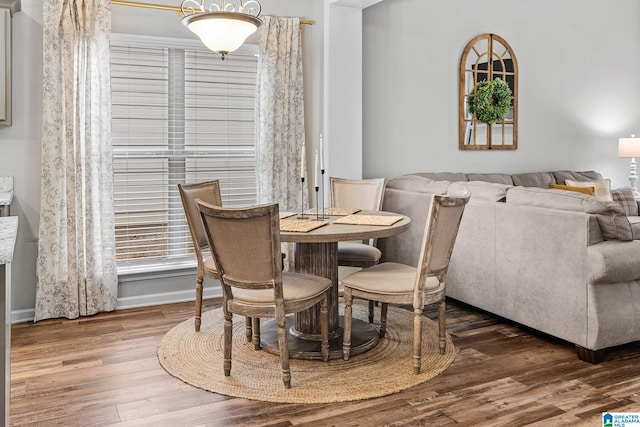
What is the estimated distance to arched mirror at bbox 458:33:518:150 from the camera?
5.48 meters

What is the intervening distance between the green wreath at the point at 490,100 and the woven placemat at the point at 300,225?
287 cm

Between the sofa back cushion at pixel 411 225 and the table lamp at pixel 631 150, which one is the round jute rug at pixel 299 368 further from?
the table lamp at pixel 631 150

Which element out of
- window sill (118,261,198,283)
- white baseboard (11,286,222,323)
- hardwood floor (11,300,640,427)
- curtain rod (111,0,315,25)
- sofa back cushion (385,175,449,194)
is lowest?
hardwood floor (11,300,640,427)

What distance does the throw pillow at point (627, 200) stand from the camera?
18.2ft

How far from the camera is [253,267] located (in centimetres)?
270

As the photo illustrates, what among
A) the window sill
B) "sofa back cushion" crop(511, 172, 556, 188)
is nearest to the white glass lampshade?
the window sill

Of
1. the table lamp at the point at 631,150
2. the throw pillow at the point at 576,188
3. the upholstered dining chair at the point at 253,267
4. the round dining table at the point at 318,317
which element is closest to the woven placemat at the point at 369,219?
the round dining table at the point at 318,317

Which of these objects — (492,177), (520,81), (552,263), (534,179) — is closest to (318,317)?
(552,263)

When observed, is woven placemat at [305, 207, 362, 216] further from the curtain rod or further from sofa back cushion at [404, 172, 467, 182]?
the curtain rod

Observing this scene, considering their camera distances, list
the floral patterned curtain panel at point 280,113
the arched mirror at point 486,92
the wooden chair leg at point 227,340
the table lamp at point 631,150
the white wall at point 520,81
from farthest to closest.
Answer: the table lamp at point 631,150 → the arched mirror at point 486,92 → the white wall at point 520,81 → the floral patterned curtain panel at point 280,113 → the wooden chair leg at point 227,340

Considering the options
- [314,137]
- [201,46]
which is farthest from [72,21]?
[314,137]

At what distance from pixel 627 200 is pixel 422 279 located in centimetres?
370

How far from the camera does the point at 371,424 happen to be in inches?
96.6

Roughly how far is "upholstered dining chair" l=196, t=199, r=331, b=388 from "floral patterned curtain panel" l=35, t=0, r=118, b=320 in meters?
1.66
